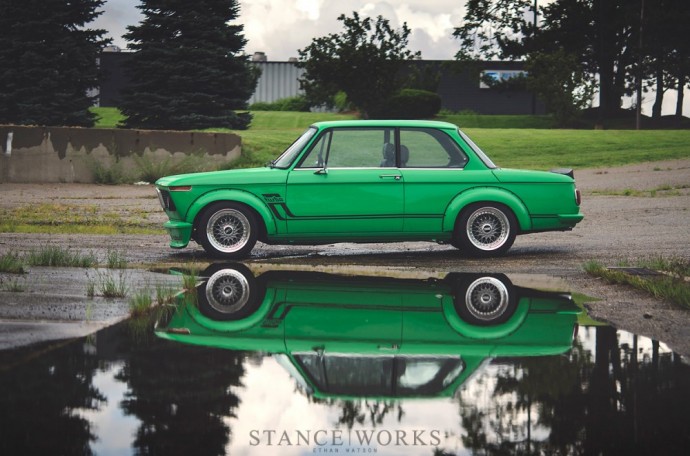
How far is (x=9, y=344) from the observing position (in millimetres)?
7234

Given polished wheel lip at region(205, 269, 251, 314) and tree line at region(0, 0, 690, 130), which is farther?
tree line at region(0, 0, 690, 130)

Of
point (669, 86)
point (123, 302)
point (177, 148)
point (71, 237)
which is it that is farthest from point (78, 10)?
point (123, 302)

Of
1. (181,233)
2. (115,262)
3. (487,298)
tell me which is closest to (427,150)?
(181,233)

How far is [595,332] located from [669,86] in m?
50.8

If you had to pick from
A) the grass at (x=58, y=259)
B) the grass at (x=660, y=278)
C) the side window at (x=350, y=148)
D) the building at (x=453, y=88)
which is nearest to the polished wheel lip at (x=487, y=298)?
the grass at (x=660, y=278)

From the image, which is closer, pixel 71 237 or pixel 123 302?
pixel 123 302

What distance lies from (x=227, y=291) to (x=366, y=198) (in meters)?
3.27

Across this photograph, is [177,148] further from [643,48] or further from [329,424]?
[643,48]

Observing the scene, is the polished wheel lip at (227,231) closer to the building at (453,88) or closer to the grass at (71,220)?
the grass at (71,220)

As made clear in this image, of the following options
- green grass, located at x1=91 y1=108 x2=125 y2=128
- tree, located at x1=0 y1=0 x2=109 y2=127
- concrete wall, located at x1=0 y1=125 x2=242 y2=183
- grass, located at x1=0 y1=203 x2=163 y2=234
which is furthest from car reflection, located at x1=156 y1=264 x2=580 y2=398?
green grass, located at x1=91 y1=108 x2=125 y2=128

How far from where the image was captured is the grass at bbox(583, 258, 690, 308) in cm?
941

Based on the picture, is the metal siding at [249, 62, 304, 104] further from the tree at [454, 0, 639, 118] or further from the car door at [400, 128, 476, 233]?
the car door at [400, 128, 476, 233]

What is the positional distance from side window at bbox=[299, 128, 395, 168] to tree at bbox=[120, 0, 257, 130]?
27780 mm

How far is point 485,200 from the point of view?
43.4 feet
